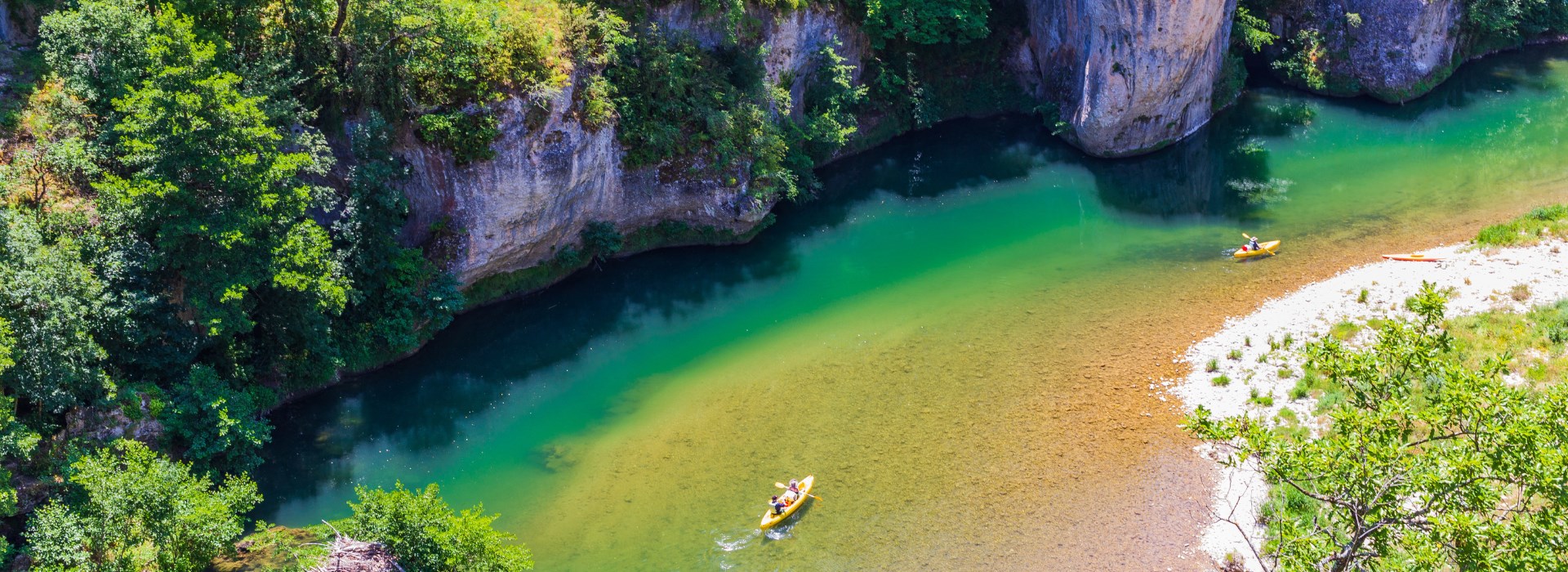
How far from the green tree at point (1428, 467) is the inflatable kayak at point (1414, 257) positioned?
15865 millimetres

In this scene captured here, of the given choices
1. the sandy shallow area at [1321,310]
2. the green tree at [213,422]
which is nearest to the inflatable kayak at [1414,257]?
the sandy shallow area at [1321,310]

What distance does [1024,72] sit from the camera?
44.0 meters

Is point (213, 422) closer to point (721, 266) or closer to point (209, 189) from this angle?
point (209, 189)

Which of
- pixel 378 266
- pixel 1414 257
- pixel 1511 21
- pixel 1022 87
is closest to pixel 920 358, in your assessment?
pixel 378 266

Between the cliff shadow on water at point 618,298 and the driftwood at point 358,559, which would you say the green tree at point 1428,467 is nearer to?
the driftwood at point 358,559

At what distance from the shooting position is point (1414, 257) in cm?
3225

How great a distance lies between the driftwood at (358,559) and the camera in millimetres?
20406

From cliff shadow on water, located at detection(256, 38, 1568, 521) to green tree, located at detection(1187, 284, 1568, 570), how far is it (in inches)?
721

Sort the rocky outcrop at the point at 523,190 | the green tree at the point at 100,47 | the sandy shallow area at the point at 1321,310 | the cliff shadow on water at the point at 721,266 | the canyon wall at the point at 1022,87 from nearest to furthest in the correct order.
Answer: the green tree at the point at 100,47
the sandy shallow area at the point at 1321,310
the cliff shadow on water at the point at 721,266
the rocky outcrop at the point at 523,190
the canyon wall at the point at 1022,87

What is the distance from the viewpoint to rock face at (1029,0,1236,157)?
36.9 metres

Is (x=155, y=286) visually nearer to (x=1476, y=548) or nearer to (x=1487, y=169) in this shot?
(x=1476, y=548)

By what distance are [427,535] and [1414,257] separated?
30.4 m

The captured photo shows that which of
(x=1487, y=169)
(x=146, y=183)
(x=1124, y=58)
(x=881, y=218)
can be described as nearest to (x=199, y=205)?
(x=146, y=183)

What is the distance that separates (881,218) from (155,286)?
23.3m
